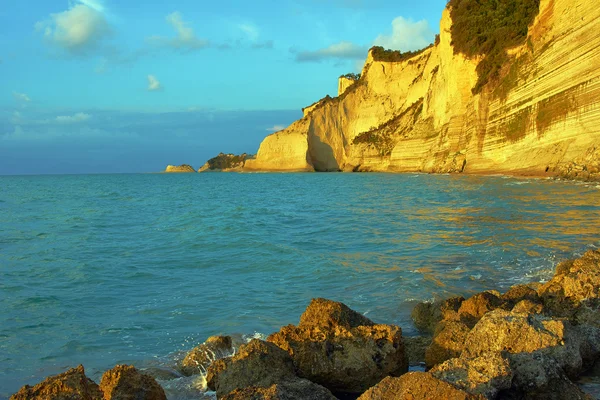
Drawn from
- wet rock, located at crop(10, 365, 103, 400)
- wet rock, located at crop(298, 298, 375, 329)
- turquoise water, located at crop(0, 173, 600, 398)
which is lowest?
turquoise water, located at crop(0, 173, 600, 398)

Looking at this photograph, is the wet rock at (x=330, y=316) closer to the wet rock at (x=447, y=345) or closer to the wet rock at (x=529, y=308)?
the wet rock at (x=447, y=345)

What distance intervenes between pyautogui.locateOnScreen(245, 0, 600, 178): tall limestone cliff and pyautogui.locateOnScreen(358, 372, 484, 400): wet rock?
27.4 meters

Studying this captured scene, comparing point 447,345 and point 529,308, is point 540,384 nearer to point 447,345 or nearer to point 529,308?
point 447,345

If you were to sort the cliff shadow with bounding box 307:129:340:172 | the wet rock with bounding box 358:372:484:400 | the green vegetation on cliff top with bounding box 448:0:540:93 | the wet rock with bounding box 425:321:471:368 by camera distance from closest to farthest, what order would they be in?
the wet rock with bounding box 358:372:484:400 < the wet rock with bounding box 425:321:471:368 < the green vegetation on cliff top with bounding box 448:0:540:93 < the cliff shadow with bounding box 307:129:340:172

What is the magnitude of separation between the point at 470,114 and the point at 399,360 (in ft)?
136

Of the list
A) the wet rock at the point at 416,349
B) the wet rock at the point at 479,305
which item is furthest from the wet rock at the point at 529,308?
the wet rock at the point at 416,349

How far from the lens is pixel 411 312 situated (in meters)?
7.69

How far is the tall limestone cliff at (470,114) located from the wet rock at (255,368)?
26.8 metres

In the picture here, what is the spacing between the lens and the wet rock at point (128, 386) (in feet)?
13.8

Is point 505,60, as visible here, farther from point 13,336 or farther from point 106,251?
point 13,336

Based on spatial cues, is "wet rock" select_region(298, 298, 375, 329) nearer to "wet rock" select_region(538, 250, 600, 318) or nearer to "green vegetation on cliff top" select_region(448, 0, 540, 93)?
"wet rock" select_region(538, 250, 600, 318)

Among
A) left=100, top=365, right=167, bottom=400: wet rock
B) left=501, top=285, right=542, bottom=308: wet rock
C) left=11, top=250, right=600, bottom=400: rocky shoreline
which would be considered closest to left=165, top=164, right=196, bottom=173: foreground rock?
left=501, top=285, right=542, bottom=308: wet rock

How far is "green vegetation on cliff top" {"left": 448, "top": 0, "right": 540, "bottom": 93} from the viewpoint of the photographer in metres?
40.0

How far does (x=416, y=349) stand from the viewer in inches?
223
